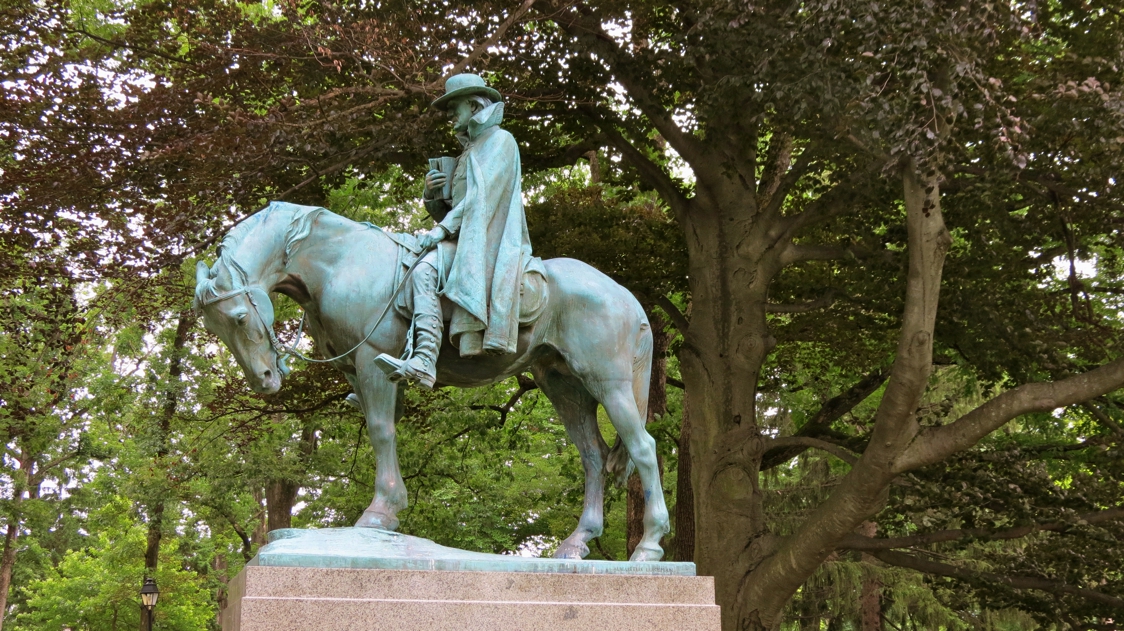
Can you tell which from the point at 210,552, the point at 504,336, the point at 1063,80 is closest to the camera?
the point at 504,336

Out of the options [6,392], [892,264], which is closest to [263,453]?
[6,392]

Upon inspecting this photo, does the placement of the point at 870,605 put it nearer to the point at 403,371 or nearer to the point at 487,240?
the point at 487,240

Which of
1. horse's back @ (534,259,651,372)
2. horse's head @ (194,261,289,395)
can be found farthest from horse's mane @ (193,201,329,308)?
horse's back @ (534,259,651,372)

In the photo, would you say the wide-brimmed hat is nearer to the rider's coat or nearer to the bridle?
the rider's coat

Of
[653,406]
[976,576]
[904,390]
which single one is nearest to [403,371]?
[904,390]

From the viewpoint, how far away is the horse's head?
6438mm

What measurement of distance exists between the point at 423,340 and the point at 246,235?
1.13m

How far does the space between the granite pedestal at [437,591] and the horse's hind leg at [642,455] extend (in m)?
0.33

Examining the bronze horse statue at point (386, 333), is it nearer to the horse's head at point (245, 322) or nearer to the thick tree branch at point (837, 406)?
the horse's head at point (245, 322)

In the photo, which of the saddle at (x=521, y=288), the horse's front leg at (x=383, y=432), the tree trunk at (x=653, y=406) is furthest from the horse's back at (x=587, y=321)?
the tree trunk at (x=653, y=406)

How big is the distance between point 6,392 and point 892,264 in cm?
1056

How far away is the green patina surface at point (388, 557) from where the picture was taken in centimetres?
602

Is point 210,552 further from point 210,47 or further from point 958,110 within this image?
point 958,110

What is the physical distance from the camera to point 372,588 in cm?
599
